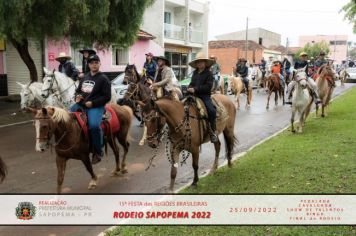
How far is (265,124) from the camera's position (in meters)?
14.9

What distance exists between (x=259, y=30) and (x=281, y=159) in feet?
241

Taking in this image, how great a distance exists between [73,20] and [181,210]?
40.0ft

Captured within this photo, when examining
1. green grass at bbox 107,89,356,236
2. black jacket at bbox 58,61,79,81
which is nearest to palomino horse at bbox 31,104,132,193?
green grass at bbox 107,89,356,236

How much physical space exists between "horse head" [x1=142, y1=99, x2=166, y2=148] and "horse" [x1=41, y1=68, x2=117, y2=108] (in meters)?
4.96

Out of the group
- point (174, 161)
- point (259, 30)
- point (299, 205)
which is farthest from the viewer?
point (259, 30)

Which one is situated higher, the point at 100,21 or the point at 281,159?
the point at 100,21

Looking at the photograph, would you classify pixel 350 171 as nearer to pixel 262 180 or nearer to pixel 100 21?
pixel 262 180

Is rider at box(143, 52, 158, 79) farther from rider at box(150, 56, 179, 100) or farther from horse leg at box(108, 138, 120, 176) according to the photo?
horse leg at box(108, 138, 120, 176)

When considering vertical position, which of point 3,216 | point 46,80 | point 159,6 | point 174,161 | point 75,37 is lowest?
point 3,216

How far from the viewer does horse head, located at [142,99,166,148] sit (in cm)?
645

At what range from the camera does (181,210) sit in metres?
5.94

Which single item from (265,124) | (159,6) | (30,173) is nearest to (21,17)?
(30,173)

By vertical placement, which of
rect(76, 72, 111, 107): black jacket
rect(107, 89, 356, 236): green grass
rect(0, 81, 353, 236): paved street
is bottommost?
rect(0, 81, 353, 236): paved street

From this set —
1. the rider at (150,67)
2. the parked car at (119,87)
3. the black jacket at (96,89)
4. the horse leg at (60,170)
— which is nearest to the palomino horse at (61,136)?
the horse leg at (60,170)
